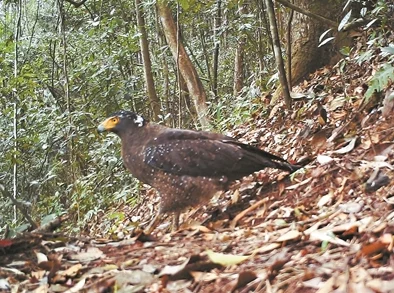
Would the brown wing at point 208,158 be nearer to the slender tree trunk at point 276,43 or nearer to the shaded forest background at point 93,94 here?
the slender tree trunk at point 276,43

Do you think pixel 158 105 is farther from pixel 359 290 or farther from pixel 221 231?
pixel 359 290

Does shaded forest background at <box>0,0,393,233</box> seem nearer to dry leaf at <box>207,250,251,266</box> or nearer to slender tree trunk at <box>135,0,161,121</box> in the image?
slender tree trunk at <box>135,0,161,121</box>

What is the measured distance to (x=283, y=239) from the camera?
266cm

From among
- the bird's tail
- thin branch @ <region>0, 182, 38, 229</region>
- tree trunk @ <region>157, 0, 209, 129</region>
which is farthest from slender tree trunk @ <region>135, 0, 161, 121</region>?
thin branch @ <region>0, 182, 38, 229</region>

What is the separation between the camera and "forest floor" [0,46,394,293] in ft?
7.04

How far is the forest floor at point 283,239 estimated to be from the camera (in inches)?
84.5

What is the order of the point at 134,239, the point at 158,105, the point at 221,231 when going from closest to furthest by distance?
the point at 134,239, the point at 221,231, the point at 158,105

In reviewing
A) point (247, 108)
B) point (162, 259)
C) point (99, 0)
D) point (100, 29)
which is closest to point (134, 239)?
point (162, 259)

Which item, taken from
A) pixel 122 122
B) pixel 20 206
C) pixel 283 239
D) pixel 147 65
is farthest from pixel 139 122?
pixel 147 65

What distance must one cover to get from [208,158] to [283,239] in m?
1.68

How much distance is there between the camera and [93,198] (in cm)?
781

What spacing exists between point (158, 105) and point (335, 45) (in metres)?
3.59

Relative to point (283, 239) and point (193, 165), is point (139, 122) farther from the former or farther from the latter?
point (283, 239)

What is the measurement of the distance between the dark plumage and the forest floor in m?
0.22
